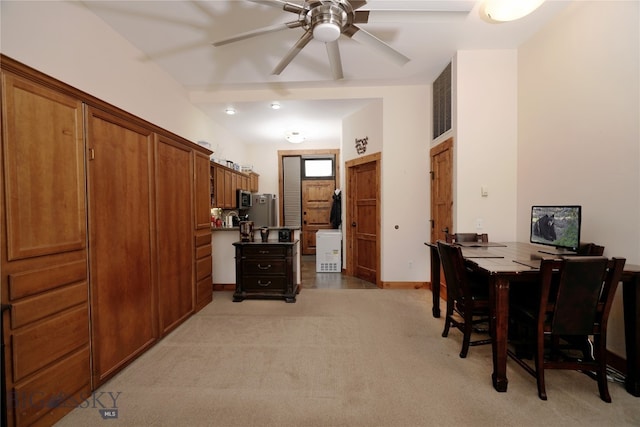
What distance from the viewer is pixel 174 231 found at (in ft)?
8.52

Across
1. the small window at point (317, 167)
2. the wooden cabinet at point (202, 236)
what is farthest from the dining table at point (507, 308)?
the small window at point (317, 167)

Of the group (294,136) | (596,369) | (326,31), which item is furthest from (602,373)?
(294,136)

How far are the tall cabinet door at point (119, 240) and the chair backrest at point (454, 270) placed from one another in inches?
100

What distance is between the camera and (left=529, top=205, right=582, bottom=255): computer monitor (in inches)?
74.8

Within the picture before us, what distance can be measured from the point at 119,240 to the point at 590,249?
3.54 metres

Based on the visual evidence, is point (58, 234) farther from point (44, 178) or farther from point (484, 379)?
point (484, 379)

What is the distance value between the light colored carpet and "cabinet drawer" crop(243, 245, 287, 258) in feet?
3.06

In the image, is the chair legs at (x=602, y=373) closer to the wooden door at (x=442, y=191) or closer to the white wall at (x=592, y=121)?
the white wall at (x=592, y=121)

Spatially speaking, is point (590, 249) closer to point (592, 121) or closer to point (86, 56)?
point (592, 121)

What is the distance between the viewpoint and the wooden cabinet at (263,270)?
3.41m

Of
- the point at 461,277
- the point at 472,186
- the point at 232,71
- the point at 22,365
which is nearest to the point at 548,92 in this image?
the point at 472,186

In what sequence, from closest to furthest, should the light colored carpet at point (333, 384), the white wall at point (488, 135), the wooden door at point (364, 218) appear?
the light colored carpet at point (333, 384)
the white wall at point (488, 135)
the wooden door at point (364, 218)

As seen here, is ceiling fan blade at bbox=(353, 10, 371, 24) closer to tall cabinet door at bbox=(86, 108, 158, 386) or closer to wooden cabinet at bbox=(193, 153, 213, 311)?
tall cabinet door at bbox=(86, 108, 158, 386)

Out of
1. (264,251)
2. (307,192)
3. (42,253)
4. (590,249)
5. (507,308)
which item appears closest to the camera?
(42,253)
